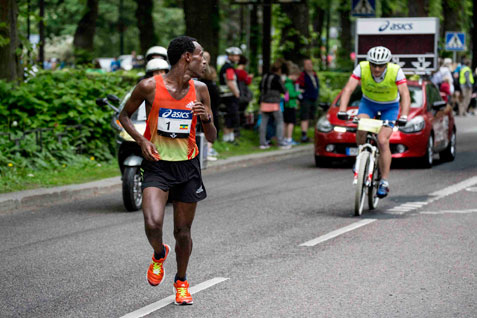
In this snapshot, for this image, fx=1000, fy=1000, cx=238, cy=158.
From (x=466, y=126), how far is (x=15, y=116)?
16.9 m

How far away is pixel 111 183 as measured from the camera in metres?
13.9

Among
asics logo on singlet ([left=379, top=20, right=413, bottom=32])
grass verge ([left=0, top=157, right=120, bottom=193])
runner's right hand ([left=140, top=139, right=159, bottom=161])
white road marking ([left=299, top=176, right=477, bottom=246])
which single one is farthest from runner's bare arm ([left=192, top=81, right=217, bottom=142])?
asics logo on singlet ([left=379, top=20, right=413, bottom=32])

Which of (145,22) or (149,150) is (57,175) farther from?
(145,22)

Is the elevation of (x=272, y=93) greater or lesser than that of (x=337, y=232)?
greater

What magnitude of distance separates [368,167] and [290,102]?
369 inches

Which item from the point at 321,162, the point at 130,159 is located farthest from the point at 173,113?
the point at 321,162

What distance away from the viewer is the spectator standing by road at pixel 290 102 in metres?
20.6

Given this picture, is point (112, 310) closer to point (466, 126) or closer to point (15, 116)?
Result: point (15, 116)

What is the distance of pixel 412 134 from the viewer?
54.7 ft

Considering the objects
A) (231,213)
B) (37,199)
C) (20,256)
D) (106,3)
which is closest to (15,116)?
(37,199)

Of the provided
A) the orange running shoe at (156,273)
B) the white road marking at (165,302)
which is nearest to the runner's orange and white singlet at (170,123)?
the orange running shoe at (156,273)

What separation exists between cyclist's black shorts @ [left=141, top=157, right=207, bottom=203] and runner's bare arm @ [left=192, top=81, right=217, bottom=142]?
0.23 m

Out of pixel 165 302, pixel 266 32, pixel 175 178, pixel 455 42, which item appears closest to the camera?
pixel 175 178

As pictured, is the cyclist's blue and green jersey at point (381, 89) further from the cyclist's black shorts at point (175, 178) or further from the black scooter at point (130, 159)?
the cyclist's black shorts at point (175, 178)
